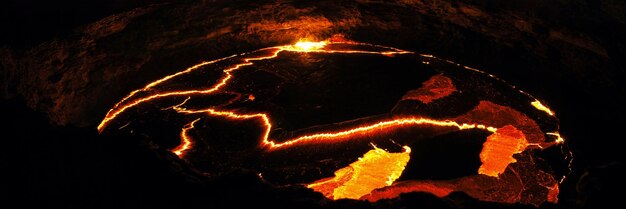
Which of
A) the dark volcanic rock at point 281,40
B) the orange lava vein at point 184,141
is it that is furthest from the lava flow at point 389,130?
the dark volcanic rock at point 281,40

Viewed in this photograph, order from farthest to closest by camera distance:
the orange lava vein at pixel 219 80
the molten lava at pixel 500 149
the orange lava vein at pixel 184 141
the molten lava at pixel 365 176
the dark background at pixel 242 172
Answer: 1. the orange lava vein at pixel 219 80
2. the orange lava vein at pixel 184 141
3. the molten lava at pixel 500 149
4. the molten lava at pixel 365 176
5. the dark background at pixel 242 172

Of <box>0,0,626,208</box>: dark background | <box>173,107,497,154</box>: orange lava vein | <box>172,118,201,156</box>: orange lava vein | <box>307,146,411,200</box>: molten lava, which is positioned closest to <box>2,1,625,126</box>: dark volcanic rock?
<box>0,0,626,208</box>: dark background

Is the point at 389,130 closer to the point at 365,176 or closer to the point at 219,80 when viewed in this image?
the point at 365,176

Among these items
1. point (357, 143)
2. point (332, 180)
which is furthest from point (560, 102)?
point (332, 180)

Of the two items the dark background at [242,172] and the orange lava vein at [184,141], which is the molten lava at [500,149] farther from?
the orange lava vein at [184,141]

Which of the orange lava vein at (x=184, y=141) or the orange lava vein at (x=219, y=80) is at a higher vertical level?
the orange lava vein at (x=219, y=80)

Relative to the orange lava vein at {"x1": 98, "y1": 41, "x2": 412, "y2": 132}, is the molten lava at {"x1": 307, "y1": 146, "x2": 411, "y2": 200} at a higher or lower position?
lower

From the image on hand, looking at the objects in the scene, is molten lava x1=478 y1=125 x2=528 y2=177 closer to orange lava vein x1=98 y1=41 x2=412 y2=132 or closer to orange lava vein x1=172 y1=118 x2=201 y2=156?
orange lava vein x1=98 y1=41 x2=412 y2=132
